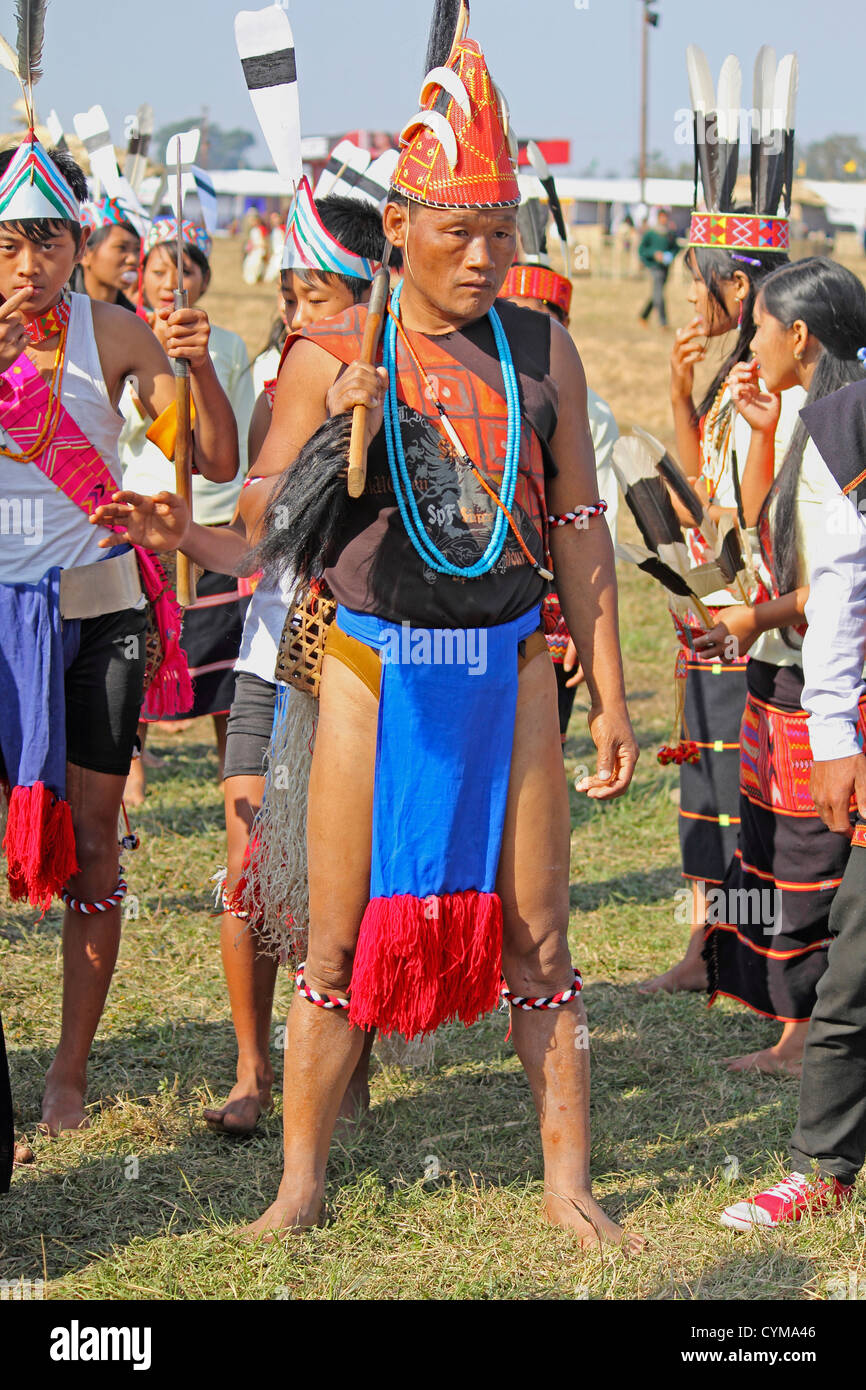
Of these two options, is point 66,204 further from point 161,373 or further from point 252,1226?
point 252,1226

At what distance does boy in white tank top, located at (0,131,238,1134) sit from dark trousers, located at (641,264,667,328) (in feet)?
74.6

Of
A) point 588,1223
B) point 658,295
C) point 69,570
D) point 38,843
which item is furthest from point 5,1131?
point 658,295

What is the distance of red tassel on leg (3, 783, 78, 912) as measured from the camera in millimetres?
3381

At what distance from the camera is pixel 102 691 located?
3.51 m

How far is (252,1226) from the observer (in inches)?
117

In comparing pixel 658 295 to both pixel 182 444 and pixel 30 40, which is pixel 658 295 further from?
pixel 182 444

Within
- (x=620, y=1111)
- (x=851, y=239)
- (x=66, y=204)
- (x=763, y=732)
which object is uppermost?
(x=851, y=239)

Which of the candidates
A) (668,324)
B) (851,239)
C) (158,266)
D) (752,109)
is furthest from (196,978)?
(851,239)

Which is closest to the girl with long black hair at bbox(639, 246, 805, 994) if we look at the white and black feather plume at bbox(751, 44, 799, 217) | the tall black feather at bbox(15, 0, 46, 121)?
the white and black feather plume at bbox(751, 44, 799, 217)

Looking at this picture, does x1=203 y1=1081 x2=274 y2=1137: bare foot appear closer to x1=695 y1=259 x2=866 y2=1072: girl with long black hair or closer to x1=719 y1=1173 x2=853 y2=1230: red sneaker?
x1=719 y1=1173 x2=853 y2=1230: red sneaker

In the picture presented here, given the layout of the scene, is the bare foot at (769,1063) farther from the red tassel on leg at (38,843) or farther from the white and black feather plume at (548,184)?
the white and black feather plume at (548,184)

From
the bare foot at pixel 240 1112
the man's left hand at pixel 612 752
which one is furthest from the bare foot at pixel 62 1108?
the man's left hand at pixel 612 752

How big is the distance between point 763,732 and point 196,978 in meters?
1.95

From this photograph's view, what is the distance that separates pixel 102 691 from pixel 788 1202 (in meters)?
1.96
